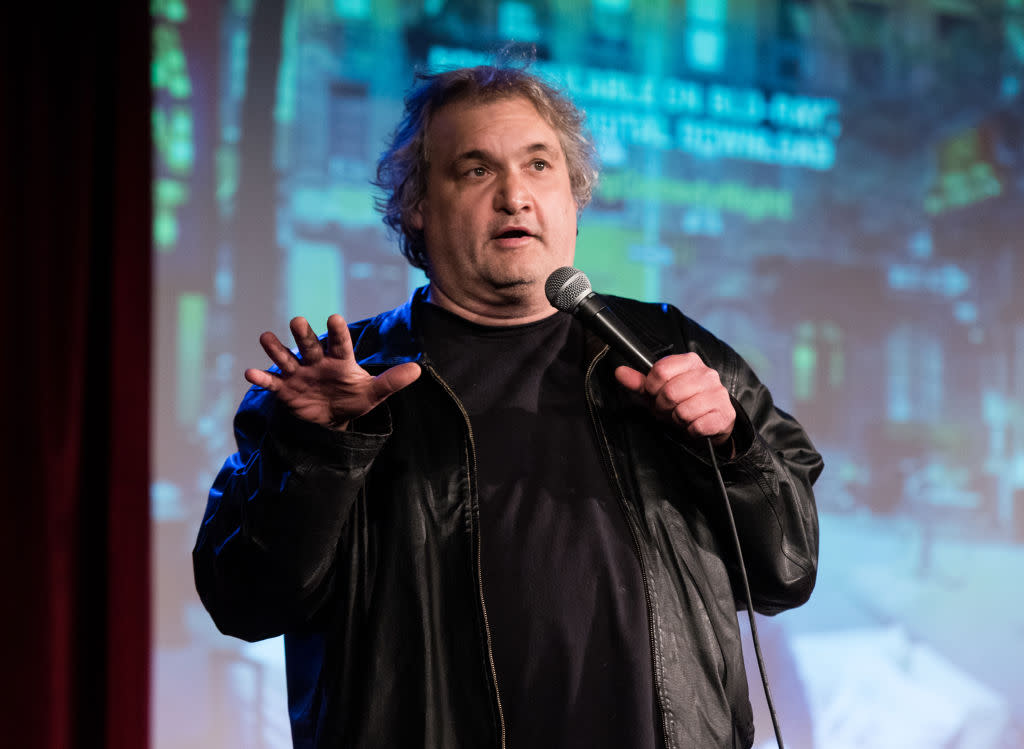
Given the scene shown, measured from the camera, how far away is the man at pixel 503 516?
3.54ft

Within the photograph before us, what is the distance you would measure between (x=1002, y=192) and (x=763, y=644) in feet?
6.03

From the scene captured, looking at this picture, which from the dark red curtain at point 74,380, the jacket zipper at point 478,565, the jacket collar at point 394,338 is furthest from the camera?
the dark red curtain at point 74,380

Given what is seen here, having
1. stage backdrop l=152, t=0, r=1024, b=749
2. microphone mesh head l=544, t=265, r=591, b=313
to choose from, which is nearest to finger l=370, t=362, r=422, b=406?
microphone mesh head l=544, t=265, r=591, b=313

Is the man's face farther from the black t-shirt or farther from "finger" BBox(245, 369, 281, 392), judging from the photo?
"finger" BBox(245, 369, 281, 392)

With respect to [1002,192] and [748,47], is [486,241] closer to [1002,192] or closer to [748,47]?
[748,47]

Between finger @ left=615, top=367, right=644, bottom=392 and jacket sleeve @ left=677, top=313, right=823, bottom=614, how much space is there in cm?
14

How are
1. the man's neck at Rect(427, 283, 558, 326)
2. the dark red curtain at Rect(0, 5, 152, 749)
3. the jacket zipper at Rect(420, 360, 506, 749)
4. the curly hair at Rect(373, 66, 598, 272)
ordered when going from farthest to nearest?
the dark red curtain at Rect(0, 5, 152, 749), the curly hair at Rect(373, 66, 598, 272), the man's neck at Rect(427, 283, 558, 326), the jacket zipper at Rect(420, 360, 506, 749)

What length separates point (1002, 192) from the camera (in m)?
3.11

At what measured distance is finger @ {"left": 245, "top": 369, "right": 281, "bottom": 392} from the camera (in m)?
1.00

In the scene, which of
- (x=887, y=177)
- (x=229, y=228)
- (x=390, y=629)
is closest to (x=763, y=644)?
(x=887, y=177)

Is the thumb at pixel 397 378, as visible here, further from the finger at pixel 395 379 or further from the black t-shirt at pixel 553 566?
the black t-shirt at pixel 553 566

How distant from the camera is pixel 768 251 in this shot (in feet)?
9.27

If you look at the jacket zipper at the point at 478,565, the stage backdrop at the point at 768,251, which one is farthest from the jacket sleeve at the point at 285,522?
the stage backdrop at the point at 768,251

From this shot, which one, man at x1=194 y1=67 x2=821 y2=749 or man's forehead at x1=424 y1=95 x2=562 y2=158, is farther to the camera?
man's forehead at x1=424 y1=95 x2=562 y2=158
